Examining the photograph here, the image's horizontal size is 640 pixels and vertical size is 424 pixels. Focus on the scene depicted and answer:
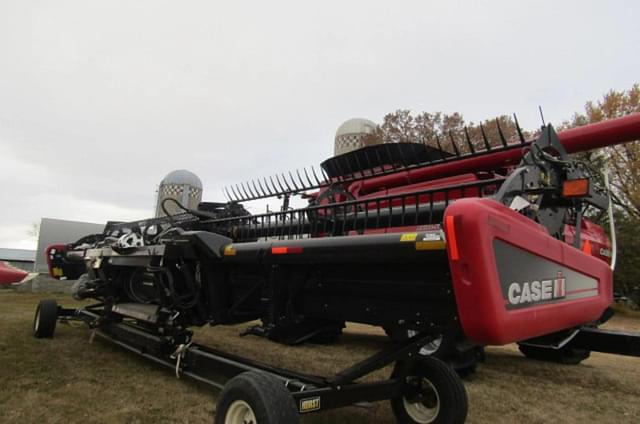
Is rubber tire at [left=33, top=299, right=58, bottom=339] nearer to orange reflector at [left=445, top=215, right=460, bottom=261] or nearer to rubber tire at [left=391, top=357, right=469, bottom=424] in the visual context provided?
rubber tire at [left=391, top=357, right=469, bottom=424]

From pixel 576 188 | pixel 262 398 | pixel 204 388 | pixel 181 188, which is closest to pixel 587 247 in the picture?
pixel 576 188

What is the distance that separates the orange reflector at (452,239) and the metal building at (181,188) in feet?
24.8

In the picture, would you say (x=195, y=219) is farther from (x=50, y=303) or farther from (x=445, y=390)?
(x=445, y=390)

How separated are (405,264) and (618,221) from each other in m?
15.0

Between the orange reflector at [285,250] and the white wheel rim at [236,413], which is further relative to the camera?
the orange reflector at [285,250]

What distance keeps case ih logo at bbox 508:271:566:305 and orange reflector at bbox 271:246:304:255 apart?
1.19 m

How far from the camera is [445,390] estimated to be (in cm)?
269

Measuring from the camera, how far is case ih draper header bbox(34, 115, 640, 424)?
1868mm

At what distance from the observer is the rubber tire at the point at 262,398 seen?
6.68 feet

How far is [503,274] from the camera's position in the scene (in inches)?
70.0

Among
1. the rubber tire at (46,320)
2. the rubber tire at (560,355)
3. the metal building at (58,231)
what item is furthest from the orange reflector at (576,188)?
the metal building at (58,231)

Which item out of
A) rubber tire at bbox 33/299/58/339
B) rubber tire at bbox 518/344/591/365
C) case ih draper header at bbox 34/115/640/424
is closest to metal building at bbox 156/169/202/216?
rubber tire at bbox 33/299/58/339

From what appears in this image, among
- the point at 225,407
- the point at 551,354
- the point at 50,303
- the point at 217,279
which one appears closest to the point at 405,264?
the point at 225,407

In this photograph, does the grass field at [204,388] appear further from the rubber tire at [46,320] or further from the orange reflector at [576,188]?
the orange reflector at [576,188]
